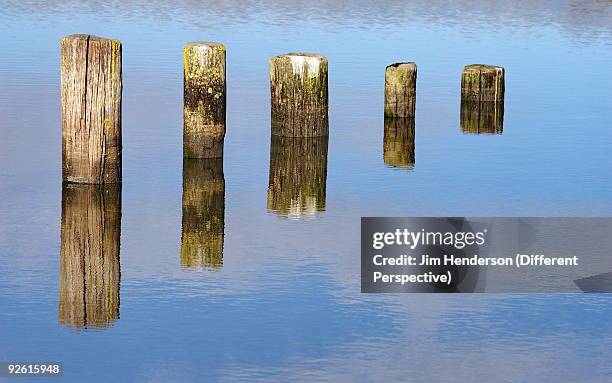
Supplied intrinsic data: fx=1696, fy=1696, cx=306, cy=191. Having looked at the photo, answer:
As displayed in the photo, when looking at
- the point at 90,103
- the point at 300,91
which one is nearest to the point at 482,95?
the point at 300,91

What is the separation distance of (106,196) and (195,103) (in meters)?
1.97

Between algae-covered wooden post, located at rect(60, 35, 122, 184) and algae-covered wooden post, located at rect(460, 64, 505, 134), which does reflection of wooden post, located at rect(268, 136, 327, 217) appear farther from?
algae-covered wooden post, located at rect(460, 64, 505, 134)

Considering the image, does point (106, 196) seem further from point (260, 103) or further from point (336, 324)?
point (260, 103)

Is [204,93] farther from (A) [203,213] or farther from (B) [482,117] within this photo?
(B) [482,117]

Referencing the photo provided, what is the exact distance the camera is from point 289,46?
1363 inches

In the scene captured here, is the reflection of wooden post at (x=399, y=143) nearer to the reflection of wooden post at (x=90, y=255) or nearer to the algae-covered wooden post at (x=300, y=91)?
the algae-covered wooden post at (x=300, y=91)

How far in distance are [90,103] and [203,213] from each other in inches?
60.1

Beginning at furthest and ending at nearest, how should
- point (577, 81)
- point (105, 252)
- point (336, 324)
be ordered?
point (577, 81) < point (105, 252) < point (336, 324)

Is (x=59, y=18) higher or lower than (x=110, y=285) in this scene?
higher

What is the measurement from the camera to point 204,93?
18203mm

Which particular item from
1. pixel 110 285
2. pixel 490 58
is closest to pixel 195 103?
pixel 110 285

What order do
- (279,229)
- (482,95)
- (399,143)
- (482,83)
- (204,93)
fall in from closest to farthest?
(279,229)
(204,93)
(399,143)
(482,83)
(482,95)

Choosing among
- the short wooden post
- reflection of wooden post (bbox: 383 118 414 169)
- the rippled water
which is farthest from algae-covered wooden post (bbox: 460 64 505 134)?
reflection of wooden post (bbox: 383 118 414 169)

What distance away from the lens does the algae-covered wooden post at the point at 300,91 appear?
19.4 metres
